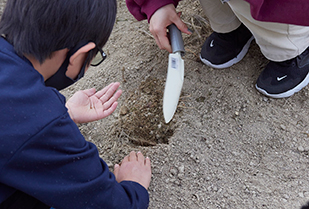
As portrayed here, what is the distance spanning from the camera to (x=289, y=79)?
1.64 m

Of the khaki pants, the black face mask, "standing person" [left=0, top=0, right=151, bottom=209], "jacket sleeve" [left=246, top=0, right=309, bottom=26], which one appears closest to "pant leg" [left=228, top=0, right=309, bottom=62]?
the khaki pants

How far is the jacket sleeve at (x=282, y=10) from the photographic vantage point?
118 centimetres

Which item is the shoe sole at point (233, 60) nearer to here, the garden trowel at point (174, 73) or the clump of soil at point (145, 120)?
the clump of soil at point (145, 120)

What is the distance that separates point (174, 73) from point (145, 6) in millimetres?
466

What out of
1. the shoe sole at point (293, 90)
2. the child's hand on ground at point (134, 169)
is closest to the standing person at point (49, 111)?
the child's hand on ground at point (134, 169)

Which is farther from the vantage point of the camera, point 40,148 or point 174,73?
point 174,73

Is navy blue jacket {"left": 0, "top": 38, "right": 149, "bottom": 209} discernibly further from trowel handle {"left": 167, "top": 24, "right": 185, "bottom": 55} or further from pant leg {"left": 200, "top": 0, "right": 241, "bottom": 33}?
pant leg {"left": 200, "top": 0, "right": 241, "bottom": 33}

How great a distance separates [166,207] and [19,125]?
81cm

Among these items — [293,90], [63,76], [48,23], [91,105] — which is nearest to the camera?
[48,23]

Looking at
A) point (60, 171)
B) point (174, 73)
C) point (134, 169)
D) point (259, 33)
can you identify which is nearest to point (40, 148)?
point (60, 171)

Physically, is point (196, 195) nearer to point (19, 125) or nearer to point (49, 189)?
point (49, 189)

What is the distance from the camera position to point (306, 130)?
155 cm

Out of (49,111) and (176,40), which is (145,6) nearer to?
(176,40)

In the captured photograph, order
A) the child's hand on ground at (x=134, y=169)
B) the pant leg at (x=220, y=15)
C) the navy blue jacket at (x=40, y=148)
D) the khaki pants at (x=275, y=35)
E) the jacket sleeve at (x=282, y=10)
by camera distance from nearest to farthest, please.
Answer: the navy blue jacket at (x=40, y=148), the jacket sleeve at (x=282, y=10), the child's hand on ground at (x=134, y=169), the khaki pants at (x=275, y=35), the pant leg at (x=220, y=15)
